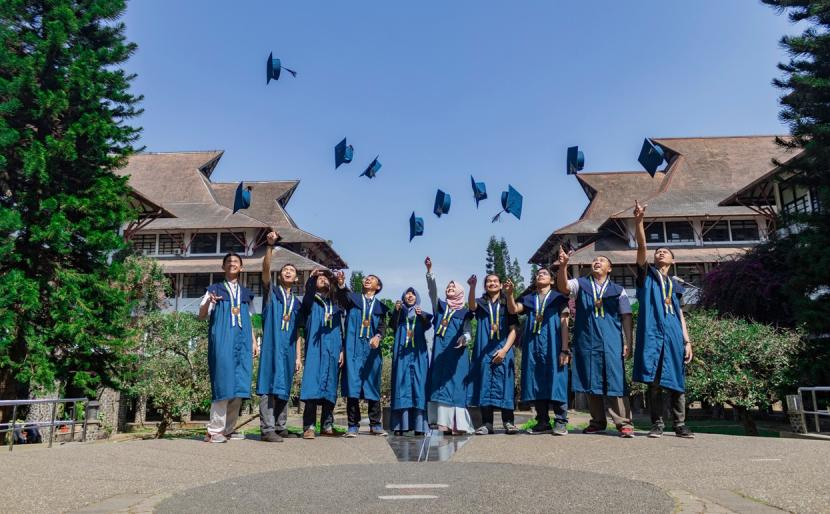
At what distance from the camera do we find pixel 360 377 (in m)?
7.60

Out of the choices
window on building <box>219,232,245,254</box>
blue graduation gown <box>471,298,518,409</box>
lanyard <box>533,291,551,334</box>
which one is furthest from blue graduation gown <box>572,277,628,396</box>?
window on building <box>219,232,245,254</box>

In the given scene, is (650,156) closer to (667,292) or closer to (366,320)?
(667,292)

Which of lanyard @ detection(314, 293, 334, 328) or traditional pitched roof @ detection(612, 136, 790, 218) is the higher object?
traditional pitched roof @ detection(612, 136, 790, 218)

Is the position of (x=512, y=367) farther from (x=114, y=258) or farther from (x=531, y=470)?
(x=114, y=258)

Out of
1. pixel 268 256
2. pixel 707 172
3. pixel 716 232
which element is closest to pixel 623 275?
pixel 716 232

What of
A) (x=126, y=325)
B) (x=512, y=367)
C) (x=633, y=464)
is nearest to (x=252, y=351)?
(x=512, y=367)

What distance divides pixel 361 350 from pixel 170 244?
28.6m

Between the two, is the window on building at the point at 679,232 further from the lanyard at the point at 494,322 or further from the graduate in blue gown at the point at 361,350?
the graduate in blue gown at the point at 361,350

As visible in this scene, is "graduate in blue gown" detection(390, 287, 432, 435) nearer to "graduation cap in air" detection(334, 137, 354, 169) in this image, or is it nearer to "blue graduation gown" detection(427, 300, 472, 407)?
"blue graduation gown" detection(427, 300, 472, 407)

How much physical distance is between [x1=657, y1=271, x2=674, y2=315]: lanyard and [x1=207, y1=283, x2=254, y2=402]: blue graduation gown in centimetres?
465

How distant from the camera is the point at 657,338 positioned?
22.4 feet

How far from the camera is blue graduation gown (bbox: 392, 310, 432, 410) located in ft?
24.8

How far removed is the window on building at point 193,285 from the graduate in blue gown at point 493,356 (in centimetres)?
2698

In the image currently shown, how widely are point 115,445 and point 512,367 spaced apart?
4442 mm
